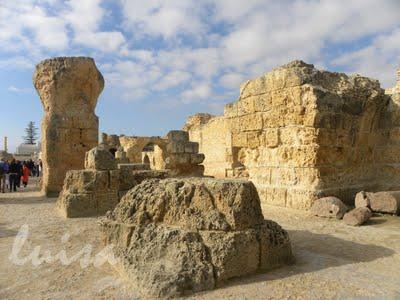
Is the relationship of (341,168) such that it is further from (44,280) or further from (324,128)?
(44,280)

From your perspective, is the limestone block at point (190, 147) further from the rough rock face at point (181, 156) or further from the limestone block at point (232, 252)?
the limestone block at point (232, 252)

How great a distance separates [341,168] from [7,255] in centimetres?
605

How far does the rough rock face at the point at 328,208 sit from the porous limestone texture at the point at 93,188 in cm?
410

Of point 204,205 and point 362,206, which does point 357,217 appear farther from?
point 204,205

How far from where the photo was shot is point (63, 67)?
1029 centimetres

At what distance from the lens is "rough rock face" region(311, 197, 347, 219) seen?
5.71 metres

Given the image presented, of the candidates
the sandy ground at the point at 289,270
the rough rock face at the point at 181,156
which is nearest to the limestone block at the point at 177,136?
the rough rock face at the point at 181,156

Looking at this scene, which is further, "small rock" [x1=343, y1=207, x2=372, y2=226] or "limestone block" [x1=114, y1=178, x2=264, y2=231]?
"small rock" [x1=343, y1=207, x2=372, y2=226]

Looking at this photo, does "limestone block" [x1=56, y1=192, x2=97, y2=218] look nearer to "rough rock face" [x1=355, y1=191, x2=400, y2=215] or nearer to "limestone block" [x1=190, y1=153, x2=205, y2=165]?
"limestone block" [x1=190, y1=153, x2=205, y2=165]

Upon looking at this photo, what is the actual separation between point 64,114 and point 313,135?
7.61 metres

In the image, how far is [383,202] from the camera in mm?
5832

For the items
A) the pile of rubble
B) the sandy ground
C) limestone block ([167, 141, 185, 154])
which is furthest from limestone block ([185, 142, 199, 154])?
the sandy ground

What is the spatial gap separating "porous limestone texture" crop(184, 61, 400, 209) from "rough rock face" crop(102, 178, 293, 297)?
3.39 meters

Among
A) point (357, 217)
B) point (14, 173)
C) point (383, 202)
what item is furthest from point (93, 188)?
point (14, 173)
